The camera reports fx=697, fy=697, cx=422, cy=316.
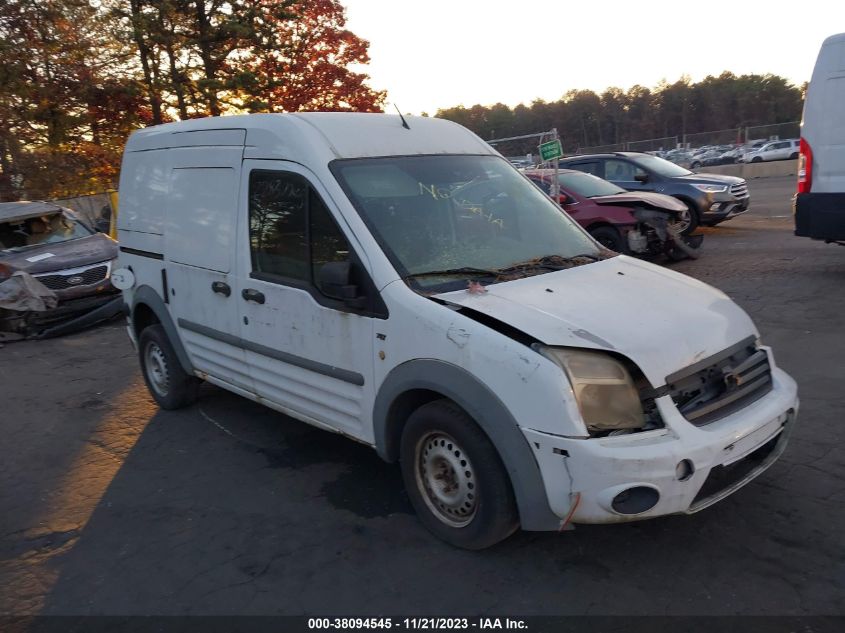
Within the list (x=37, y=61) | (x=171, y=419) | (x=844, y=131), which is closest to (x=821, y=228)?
(x=844, y=131)

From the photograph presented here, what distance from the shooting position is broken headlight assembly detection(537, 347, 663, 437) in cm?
301

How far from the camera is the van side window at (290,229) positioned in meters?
3.99

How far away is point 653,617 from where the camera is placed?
2.93m

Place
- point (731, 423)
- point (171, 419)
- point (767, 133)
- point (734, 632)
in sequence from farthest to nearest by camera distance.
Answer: point (767, 133), point (171, 419), point (731, 423), point (734, 632)

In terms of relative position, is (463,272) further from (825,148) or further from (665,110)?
(665,110)

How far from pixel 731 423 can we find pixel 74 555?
3.49 metres

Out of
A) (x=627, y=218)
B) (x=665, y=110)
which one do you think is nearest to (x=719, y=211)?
(x=627, y=218)

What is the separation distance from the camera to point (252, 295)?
4.48m

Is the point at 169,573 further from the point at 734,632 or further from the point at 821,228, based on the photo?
the point at 821,228

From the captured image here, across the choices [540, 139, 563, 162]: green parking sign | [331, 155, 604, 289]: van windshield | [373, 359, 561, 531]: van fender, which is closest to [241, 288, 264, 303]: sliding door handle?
[331, 155, 604, 289]: van windshield

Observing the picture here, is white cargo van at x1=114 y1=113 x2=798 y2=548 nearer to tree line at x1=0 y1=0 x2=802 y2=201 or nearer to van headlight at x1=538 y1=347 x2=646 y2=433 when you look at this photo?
van headlight at x1=538 y1=347 x2=646 y2=433

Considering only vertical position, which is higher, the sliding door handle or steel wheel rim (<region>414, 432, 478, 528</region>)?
the sliding door handle

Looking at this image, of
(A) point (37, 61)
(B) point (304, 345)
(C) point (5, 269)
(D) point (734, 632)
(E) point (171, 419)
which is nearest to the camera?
(D) point (734, 632)

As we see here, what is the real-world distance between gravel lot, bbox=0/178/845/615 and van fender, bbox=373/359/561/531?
1.27 ft
